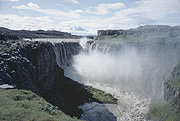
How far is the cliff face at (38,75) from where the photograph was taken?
2197 cm

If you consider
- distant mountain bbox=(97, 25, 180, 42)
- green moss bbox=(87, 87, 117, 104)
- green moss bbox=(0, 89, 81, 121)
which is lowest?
green moss bbox=(87, 87, 117, 104)

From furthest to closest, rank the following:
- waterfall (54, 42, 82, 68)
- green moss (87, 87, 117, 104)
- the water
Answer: waterfall (54, 42, 82, 68) → green moss (87, 87, 117, 104) → the water

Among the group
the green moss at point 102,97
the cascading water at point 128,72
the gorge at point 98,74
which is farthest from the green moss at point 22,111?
the green moss at point 102,97

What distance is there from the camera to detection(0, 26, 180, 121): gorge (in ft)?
89.0

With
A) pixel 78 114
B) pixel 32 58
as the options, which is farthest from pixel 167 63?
pixel 32 58

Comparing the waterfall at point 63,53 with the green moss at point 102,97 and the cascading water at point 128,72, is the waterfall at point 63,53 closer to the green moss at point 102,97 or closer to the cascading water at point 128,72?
the cascading water at point 128,72

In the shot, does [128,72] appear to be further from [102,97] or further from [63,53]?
[63,53]

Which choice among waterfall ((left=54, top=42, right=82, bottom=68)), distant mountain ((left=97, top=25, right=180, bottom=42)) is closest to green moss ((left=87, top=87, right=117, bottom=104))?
waterfall ((left=54, top=42, right=82, bottom=68))

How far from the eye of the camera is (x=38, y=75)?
32156 mm

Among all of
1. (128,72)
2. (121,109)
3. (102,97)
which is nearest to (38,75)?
(102,97)

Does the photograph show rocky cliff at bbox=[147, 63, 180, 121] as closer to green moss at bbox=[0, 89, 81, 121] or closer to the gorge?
the gorge

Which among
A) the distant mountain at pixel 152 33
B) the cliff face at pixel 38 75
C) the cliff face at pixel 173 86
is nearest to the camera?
the cliff face at pixel 38 75

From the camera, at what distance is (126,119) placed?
113 ft

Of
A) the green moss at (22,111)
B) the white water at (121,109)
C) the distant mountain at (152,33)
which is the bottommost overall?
the white water at (121,109)
